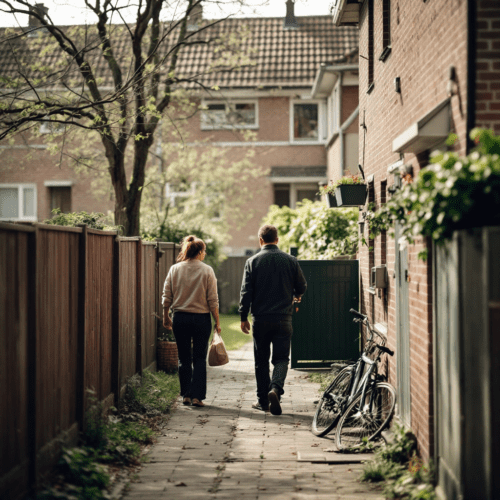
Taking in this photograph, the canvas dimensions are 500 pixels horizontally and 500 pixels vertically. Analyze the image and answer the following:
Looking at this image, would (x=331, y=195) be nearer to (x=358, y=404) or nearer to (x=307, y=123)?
(x=358, y=404)

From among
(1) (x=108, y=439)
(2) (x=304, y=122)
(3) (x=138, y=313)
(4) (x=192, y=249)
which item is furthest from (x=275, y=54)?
(1) (x=108, y=439)

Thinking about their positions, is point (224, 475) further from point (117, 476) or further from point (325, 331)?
point (325, 331)

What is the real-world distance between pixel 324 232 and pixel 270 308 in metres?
5.79

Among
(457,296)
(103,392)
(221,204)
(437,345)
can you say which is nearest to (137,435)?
(103,392)

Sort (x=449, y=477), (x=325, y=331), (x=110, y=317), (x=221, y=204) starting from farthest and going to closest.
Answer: (x=221, y=204) < (x=325, y=331) < (x=110, y=317) < (x=449, y=477)

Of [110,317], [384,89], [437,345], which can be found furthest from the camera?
[384,89]

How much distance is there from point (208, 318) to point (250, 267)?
881 millimetres

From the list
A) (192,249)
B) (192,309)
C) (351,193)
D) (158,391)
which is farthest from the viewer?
(351,193)

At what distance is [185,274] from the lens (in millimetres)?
8820

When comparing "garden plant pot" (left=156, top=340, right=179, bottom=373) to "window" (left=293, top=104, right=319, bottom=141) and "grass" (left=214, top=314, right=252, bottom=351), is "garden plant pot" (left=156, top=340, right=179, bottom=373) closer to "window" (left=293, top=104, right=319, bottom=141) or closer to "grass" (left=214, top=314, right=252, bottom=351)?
"grass" (left=214, top=314, right=252, bottom=351)

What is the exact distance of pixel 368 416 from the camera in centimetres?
677

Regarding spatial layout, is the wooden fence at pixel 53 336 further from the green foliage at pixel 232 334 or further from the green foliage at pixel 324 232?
the green foliage at pixel 232 334

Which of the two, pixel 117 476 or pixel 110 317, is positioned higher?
pixel 110 317

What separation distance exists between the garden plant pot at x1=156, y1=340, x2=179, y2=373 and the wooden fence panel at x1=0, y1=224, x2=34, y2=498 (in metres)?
6.22
